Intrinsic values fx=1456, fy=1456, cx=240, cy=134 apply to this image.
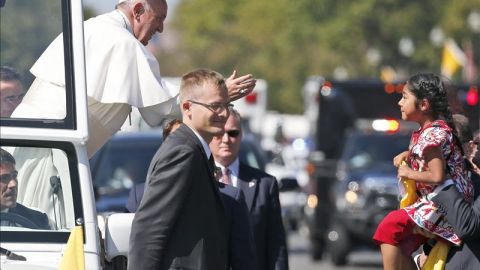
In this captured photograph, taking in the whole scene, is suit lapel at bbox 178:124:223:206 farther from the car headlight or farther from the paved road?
the paved road

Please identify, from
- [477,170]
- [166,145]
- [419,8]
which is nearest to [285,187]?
[477,170]

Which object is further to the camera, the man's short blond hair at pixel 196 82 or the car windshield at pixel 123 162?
the car windshield at pixel 123 162

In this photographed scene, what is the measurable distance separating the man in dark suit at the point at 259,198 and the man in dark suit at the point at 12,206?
198cm

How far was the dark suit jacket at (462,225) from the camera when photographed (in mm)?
7078

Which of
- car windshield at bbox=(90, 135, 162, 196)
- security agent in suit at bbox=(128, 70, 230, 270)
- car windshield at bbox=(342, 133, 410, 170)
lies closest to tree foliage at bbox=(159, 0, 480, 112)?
car windshield at bbox=(342, 133, 410, 170)

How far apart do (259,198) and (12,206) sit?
7.62 ft

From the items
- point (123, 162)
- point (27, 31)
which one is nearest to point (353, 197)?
point (123, 162)

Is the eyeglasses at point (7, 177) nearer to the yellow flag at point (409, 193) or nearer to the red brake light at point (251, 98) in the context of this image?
the yellow flag at point (409, 193)

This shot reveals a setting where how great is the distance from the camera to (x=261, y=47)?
81188 mm

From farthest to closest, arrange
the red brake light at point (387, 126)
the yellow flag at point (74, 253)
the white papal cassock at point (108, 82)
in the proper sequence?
the red brake light at point (387, 126) < the white papal cassock at point (108, 82) < the yellow flag at point (74, 253)

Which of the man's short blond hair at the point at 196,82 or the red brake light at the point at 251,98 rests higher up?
the man's short blond hair at the point at 196,82

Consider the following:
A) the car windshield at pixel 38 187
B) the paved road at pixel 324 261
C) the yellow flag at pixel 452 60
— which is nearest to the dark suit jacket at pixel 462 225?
the car windshield at pixel 38 187

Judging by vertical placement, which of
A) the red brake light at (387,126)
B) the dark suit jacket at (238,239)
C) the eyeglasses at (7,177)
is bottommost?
the red brake light at (387,126)

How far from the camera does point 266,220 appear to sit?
823 cm
